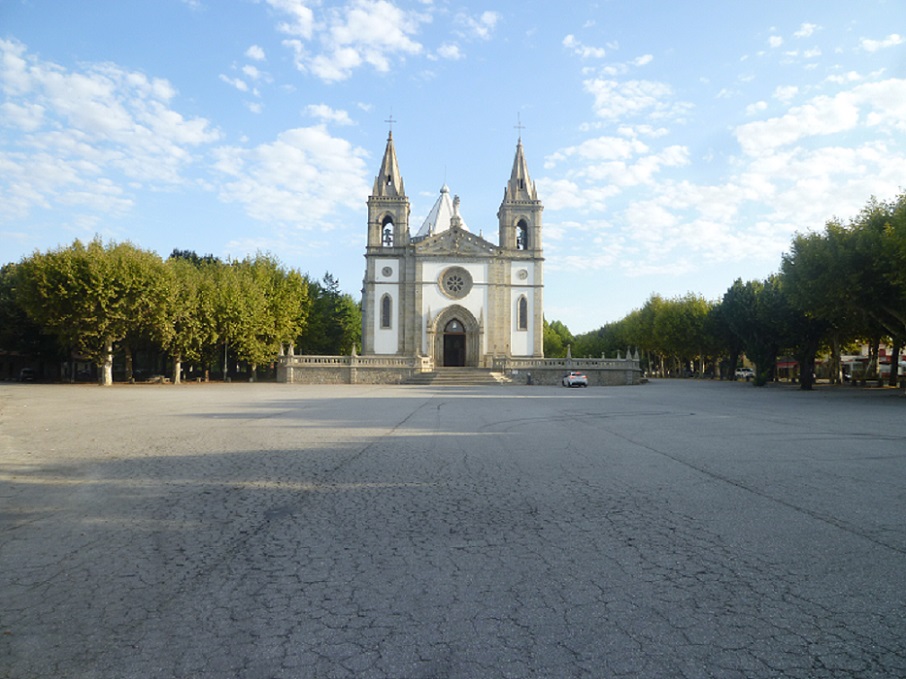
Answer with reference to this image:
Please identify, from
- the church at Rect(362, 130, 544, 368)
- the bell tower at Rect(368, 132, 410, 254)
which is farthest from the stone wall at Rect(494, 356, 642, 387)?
the bell tower at Rect(368, 132, 410, 254)

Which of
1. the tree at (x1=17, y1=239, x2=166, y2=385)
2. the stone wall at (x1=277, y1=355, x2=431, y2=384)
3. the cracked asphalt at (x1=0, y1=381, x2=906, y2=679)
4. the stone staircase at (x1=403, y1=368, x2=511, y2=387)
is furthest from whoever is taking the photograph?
the stone wall at (x1=277, y1=355, x2=431, y2=384)

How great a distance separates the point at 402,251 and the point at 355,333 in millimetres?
30107

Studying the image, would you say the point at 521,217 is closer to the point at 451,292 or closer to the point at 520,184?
the point at 520,184

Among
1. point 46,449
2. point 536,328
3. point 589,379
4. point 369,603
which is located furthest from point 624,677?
point 536,328

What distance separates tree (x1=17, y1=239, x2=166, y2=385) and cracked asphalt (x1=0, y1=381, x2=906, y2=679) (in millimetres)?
29211

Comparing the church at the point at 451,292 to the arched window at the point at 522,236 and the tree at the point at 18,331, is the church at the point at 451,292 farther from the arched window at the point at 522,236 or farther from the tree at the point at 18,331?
the tree at the point at 18,331

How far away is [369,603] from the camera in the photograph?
11.9ft

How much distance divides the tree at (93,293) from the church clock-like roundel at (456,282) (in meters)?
23.6

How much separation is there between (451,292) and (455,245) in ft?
13.5

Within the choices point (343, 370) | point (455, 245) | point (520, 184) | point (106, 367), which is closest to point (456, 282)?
point (455, 245)

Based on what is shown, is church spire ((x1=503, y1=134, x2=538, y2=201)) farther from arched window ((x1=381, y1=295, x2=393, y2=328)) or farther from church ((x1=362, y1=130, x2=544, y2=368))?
arched window ((x1=381, y1=295, x2=393, y2=328))

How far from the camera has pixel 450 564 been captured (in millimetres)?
4305

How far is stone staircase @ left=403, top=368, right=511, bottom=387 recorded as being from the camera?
4469 centimetres

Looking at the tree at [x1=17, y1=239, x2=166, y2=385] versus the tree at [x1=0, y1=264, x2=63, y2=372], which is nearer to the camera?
the tree at [x1=17, y1=239, x2=166, y2=385]
